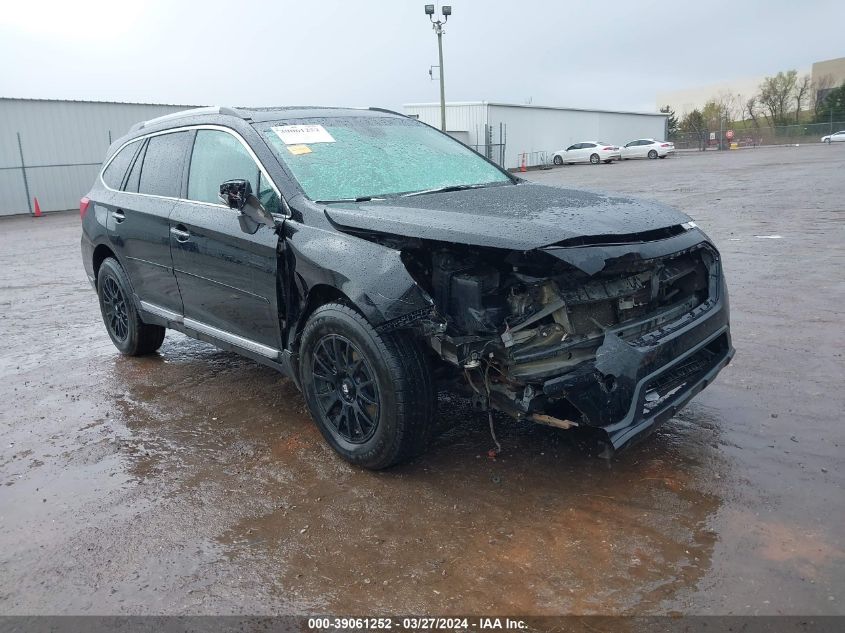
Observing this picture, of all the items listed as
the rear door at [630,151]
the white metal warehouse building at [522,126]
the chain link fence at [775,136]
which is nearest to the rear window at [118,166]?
the white metal warehouse building at [522,126]

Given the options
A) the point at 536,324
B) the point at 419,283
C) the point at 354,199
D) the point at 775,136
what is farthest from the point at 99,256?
the point at 775,136

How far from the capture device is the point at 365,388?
3543 mm

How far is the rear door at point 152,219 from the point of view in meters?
4.86

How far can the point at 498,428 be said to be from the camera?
4.15m

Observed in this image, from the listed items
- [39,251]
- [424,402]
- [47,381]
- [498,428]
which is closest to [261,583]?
[424,402]

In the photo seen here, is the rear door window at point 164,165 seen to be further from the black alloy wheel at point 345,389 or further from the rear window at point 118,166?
the black alloy wheel at point 345,389

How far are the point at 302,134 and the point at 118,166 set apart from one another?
87.8 inches

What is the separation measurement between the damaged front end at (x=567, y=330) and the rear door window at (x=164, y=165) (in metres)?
2.31

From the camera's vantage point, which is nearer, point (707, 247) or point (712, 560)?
point (712, 560)

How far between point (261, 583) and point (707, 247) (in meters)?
2.76

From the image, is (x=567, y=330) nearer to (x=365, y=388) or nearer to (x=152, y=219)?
(x=365, y=388)

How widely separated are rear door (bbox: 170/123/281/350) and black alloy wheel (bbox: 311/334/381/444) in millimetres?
437

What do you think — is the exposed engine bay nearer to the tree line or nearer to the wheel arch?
the wheel arch

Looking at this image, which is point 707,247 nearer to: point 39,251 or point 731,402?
point 731,402
